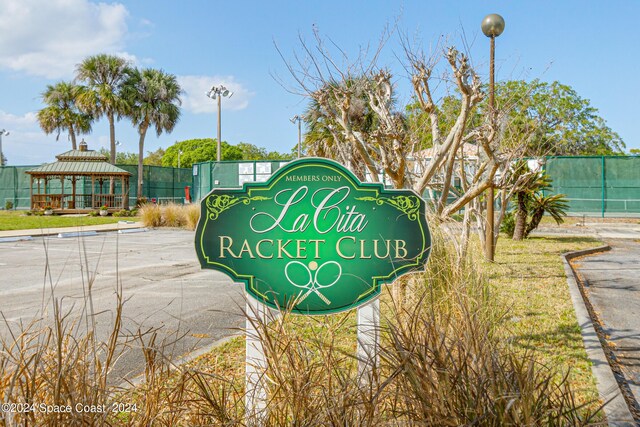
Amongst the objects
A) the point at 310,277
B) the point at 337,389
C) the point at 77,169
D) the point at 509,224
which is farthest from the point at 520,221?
the point at 77,169

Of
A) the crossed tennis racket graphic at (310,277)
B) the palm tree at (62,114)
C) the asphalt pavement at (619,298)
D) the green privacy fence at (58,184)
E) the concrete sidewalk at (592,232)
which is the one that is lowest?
the asphalt pavement at (619,298)

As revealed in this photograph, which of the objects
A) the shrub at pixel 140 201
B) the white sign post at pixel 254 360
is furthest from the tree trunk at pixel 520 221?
the shrub at pixel 140 201

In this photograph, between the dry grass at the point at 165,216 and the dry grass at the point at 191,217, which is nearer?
the dry grass at the point at 191,217

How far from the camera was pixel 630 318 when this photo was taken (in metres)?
6.67

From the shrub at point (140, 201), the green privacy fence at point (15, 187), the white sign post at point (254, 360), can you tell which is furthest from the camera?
the green privacy fence at point (15, 187)

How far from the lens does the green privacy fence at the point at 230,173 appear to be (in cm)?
3284

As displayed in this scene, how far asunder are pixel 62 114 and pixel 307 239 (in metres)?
46.5

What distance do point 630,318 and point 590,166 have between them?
2602 centimetres

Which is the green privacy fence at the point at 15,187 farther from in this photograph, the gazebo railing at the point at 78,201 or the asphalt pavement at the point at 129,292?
the asphalt pavement at the point at 129,292

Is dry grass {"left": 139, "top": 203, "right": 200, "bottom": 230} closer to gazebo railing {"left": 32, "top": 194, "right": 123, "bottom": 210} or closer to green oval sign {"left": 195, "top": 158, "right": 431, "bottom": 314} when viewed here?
gazebo railing {"left": 32, "top": 194, "right": 123, "bottom": 210}

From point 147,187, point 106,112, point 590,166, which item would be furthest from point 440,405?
point 106,112

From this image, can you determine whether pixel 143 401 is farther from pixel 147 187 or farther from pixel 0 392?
pixel 147 187

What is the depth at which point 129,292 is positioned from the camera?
8.14m

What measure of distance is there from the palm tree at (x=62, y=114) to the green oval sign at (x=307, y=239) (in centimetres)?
4579
